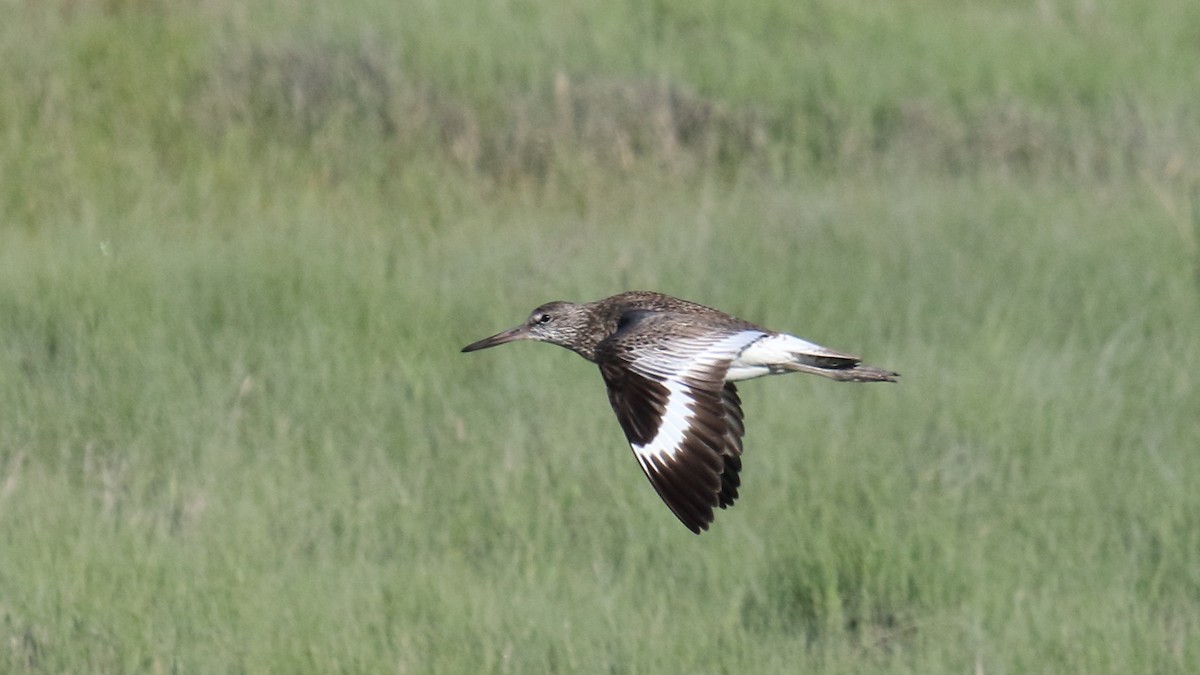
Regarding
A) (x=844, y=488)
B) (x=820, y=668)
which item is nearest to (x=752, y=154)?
(x=844, y=488)

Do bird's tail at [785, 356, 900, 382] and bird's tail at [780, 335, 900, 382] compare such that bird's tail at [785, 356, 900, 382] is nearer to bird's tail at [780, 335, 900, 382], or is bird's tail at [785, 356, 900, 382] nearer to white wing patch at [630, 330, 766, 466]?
bird's tail at [780, 335, 900, 382]

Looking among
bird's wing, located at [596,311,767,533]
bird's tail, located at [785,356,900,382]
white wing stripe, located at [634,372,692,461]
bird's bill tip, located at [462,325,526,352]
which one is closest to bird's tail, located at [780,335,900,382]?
bird's tail, located at [785,356,900,382]

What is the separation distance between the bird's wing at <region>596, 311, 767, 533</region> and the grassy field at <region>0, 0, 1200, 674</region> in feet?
3.06

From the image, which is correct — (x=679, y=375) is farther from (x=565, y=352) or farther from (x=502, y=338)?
(x=565, y=352)

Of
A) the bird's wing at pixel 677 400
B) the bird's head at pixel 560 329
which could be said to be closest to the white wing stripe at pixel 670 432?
the bird's wing at pixel 677 400

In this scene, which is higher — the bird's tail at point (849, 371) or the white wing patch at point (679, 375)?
the white wing patch at point (679, 375)

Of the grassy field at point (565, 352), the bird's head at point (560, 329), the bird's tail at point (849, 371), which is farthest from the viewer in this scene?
the bird's head at point (560, 329)

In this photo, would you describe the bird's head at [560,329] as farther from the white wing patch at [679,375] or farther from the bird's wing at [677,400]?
the white wing patch at [679,375]

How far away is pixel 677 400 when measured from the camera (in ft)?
14.7

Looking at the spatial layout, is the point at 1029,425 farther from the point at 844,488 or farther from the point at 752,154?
the point at 752,154

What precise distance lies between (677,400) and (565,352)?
2.88m

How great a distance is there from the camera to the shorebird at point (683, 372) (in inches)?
171

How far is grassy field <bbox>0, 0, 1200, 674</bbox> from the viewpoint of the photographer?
549 cm

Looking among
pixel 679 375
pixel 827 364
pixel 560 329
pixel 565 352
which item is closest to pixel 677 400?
pixel 679 375
